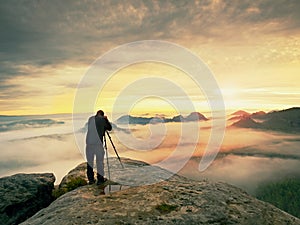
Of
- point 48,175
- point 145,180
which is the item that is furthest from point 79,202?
point 48,175

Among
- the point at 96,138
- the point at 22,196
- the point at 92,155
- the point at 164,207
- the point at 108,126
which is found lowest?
the point at 22,196

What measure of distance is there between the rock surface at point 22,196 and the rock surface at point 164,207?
6792mm

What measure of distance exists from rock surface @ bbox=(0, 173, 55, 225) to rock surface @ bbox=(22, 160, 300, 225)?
679 cm

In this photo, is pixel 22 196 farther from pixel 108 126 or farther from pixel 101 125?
pixel 108 126

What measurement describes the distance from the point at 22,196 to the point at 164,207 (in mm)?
12885

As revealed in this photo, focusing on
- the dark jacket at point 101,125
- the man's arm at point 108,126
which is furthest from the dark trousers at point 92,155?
the man's arm at point 108,126

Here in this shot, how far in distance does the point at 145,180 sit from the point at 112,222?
6.49 m

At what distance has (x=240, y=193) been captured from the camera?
52.1ft

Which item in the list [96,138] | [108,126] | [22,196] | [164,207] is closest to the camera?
[164,207]

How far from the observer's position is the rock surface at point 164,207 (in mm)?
11820

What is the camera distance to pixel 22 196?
67.9 feet

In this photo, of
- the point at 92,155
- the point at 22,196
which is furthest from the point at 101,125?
the point at 22,196

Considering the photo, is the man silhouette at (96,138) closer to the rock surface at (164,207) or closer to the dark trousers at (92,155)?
the dark trousers at (92,155)

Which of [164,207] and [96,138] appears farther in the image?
[96,138]
